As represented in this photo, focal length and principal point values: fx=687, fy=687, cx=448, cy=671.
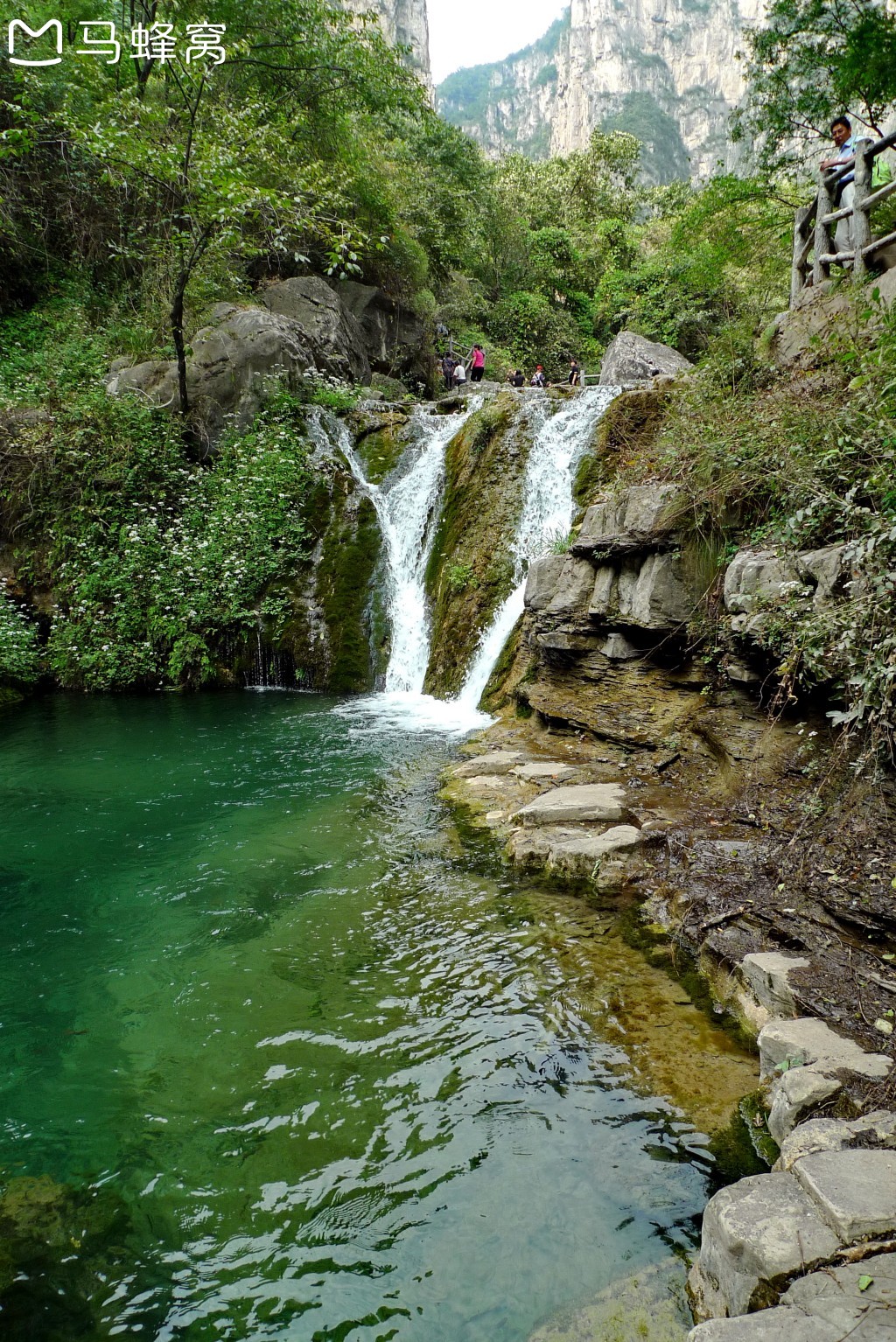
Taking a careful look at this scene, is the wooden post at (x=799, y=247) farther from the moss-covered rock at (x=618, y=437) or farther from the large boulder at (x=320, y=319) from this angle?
the large boulder at (x=320, y=319)

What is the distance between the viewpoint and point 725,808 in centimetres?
522

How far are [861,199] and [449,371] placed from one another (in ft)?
51.2

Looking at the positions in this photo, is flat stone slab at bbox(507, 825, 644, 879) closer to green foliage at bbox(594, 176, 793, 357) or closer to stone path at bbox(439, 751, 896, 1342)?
stone path at bbox(439, 751, 896, 1342)

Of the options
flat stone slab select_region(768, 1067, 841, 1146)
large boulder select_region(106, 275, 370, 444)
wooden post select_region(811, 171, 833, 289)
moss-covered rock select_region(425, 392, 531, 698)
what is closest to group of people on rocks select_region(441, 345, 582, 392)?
large boulder select_region(106, 275, 370, 444)

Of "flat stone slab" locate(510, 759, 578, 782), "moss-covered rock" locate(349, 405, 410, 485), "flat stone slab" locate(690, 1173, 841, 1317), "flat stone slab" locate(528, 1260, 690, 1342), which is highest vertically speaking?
"moss-covered rock" locate(349, 405, 410, 485)

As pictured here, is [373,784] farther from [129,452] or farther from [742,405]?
[129,452]

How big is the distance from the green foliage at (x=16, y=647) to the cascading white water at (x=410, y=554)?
6.03m

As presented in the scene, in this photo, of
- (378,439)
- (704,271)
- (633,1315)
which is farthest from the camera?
(378,439)

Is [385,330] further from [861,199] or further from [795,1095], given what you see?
[795,1095]

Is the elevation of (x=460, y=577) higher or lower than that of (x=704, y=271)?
lower

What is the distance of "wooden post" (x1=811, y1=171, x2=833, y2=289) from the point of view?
8227 millimetres

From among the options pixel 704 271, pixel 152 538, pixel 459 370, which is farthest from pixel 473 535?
pixel 459 370

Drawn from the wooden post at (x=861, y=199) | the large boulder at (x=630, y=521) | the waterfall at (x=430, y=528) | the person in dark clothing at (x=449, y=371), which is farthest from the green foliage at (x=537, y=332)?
the large boulder at (x=630, y=521)

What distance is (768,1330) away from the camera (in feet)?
5.89
